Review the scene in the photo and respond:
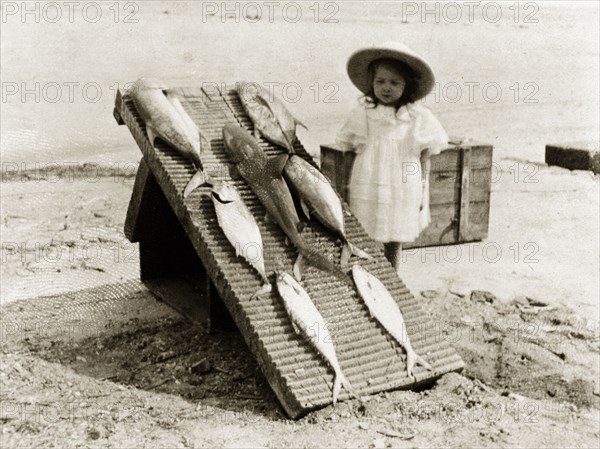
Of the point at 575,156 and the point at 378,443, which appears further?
the point at 575,156

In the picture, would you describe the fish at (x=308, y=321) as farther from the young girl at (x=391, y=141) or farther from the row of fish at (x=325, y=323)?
the young girl at (x=391, y=141)

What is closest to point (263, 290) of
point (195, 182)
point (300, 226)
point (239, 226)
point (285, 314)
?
point (285, 314)

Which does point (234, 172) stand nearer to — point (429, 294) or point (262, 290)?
point (262, 290)

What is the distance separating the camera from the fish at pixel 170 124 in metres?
5.12

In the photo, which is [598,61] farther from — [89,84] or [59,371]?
[59,371]

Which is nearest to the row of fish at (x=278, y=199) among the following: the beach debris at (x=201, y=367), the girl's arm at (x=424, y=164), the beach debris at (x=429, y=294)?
the beach debris at (x=201, y=367)

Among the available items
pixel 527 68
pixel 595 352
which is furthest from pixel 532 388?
pixel 527 68

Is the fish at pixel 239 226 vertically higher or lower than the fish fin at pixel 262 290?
higher

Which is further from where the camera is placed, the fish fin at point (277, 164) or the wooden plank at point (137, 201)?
the wooden plank at point (137, 201)

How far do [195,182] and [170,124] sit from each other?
0.50m

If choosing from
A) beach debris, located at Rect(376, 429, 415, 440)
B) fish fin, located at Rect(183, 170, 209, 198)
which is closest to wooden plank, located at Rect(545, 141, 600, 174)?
fish fin, located at Rect(183, 170, 209, 198)

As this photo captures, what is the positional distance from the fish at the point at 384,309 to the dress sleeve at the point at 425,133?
120cm

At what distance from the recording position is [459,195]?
23.2ft

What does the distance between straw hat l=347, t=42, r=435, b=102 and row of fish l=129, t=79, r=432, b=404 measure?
699mm
